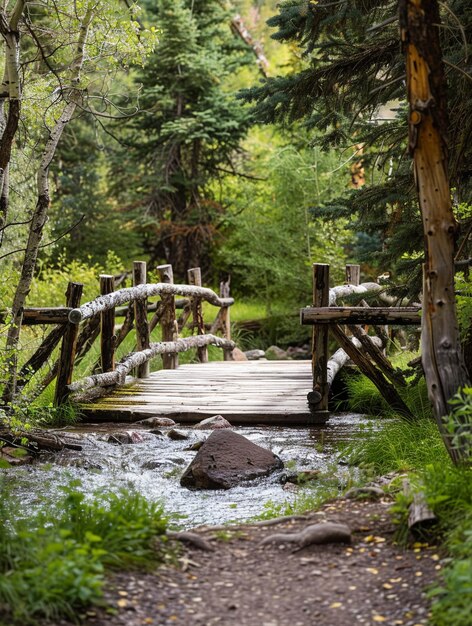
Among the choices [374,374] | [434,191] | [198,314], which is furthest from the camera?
[198,314]

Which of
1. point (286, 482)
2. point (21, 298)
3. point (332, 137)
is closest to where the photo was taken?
point (286, 482)

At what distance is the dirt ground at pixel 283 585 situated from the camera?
3480 mm

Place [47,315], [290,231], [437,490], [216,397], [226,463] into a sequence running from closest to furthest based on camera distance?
[437,490] < [226,463] < [47,315] < [216,397] < [290,231]

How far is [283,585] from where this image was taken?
151 inches

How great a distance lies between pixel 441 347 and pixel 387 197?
8.84ft

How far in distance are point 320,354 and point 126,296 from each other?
2.40 metres

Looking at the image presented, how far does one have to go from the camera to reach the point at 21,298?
22.8ft

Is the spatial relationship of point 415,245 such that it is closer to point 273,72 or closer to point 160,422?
point 160,422

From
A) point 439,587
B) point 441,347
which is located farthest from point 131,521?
point 441,347

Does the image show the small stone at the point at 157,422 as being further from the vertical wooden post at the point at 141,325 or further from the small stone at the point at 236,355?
the small stone at the point at 236,355

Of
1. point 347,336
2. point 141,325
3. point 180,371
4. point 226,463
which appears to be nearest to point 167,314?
point 180,371

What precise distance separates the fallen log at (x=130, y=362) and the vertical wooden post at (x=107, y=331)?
137mm

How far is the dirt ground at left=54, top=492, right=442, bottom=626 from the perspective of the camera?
348 cm

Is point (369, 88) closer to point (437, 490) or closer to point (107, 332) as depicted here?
point (107, 332)
